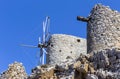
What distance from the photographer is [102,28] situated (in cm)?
2242

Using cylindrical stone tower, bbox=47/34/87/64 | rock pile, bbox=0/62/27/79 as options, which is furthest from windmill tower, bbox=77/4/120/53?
cylindrical stone tower, bbox=47/34/87/64

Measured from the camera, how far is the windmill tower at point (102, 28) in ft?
71.8

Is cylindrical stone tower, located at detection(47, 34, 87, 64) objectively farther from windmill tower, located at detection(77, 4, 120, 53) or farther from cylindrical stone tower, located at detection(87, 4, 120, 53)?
cylindrical stone tower, located at detection(87, 4, 120, 53)

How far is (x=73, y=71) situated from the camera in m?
19.4

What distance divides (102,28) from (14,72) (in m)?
3.89

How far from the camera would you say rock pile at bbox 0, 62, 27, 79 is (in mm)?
23359

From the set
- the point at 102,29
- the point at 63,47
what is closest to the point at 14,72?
the point at 102,29

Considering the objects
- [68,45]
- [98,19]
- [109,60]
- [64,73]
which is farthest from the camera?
[68,45]

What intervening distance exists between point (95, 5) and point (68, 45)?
7.18 m

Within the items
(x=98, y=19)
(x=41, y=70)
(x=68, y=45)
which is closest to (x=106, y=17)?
(x=98, y=19)

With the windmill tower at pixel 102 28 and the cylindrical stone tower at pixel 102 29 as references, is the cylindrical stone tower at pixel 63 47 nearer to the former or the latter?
the windmill tower at pixel 102 28

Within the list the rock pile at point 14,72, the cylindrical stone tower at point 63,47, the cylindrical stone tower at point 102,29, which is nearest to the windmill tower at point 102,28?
the cylindrical stone tower at point 102,29

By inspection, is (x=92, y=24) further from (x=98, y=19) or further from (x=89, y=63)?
(x=89, y=63)

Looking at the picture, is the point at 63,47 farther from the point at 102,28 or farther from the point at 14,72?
the point at 102,28
